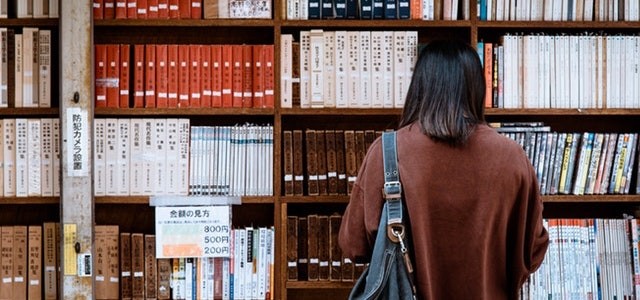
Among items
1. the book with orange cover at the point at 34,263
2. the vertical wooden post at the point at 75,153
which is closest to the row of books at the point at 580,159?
the vertical wooden post at the point at 75,153

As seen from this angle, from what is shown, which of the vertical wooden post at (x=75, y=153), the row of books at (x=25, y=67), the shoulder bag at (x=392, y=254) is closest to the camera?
the shoulder bag at (x=392, y=254)

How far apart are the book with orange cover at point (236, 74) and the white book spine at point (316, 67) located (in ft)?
0.90

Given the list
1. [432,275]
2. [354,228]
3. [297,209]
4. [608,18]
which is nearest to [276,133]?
[297,209]

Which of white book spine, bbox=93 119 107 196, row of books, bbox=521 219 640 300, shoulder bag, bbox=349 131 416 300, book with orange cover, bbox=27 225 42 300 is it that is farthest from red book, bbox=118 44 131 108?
row of books, bbox=521 219 640 300

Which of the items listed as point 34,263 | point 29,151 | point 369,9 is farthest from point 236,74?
point 34,263

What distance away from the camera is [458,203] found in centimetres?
184

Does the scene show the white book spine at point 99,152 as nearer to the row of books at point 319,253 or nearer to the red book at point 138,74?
the red book at point 138,74

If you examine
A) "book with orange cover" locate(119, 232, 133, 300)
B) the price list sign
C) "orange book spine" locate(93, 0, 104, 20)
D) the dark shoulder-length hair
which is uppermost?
"orange book spine" locate(93, 0, 104, 20)

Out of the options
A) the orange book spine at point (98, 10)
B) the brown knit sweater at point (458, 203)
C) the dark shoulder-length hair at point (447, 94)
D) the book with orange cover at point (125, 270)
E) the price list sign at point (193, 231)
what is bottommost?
the book with orange cover at point (125, 270)

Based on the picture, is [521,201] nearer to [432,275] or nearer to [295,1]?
[432,275]

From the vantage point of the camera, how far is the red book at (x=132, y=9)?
283 centimetres

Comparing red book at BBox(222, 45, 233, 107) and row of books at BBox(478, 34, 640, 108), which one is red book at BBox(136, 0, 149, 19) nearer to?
red book at BBox(222, 45, 233, 107)

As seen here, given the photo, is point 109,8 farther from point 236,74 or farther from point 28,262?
point 28,262

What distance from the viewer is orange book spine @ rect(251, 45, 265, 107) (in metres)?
2.84
